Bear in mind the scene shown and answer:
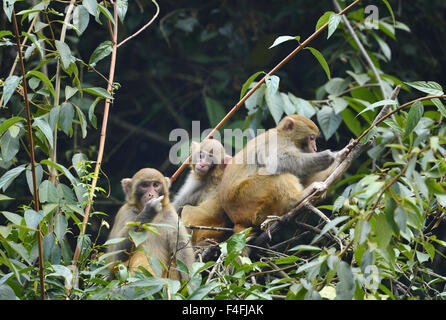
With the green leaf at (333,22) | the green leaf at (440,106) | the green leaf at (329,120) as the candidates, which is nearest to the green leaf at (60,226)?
the green leaf at (333,22)

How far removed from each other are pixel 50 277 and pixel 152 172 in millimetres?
1621

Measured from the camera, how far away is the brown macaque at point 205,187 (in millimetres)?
5430

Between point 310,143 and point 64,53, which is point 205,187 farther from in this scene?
point 64,53

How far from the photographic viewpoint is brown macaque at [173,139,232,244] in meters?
5.43

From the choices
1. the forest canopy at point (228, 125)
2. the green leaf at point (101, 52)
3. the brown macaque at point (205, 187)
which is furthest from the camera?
the brown macaque at point (205, 187)

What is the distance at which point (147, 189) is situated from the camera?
4551 mm

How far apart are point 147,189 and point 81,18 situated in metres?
1.49

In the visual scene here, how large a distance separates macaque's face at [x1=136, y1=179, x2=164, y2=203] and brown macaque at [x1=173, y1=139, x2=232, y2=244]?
2.90ft

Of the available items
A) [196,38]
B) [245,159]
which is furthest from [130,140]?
[245,159]

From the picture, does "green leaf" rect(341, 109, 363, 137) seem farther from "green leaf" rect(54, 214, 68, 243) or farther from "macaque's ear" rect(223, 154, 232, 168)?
"green leaf" rect(54, 214, 68, 243)

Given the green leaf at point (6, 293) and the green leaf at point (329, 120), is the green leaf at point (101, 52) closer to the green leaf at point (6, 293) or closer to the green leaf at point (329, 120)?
the green leaf at point (6, 293)

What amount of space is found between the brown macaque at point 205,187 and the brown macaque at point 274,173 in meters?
0.25

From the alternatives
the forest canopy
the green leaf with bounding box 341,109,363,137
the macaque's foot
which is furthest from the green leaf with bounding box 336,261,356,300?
the green leaf with bounding box 341,109,363,137
